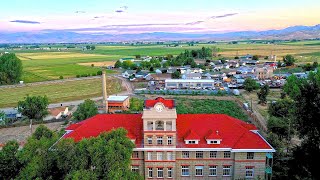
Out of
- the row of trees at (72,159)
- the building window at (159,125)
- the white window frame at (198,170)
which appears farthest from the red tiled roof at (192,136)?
the row of trees at (72,159)

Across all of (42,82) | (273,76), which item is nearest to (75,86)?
(42,82)

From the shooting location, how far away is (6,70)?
94750mm

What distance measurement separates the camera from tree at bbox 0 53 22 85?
309 ft

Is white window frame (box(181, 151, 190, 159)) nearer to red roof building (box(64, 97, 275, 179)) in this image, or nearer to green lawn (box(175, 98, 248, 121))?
red roof building (box(64, 97, 275, 179))

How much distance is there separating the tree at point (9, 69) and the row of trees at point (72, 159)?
78.5 meters

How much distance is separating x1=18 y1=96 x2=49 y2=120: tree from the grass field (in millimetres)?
22256

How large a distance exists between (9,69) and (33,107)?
5317 centimetres

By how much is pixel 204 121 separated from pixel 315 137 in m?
11.9

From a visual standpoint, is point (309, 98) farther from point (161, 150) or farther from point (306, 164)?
point (161, 150)

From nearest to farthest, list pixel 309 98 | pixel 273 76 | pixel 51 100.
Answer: pixel 309 98 → pixel 51 100 → pixel 273 76

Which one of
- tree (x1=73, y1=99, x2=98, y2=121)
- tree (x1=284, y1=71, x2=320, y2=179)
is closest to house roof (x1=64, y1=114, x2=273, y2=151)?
tree (x1=284, y1=71, x2=320, y2=179)

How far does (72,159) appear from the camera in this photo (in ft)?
74.3

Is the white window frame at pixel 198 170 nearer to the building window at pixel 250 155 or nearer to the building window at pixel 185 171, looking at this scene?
the building window at pixel 185 171

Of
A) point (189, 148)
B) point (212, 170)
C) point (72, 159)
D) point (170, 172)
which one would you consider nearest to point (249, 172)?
point (212, 170)
